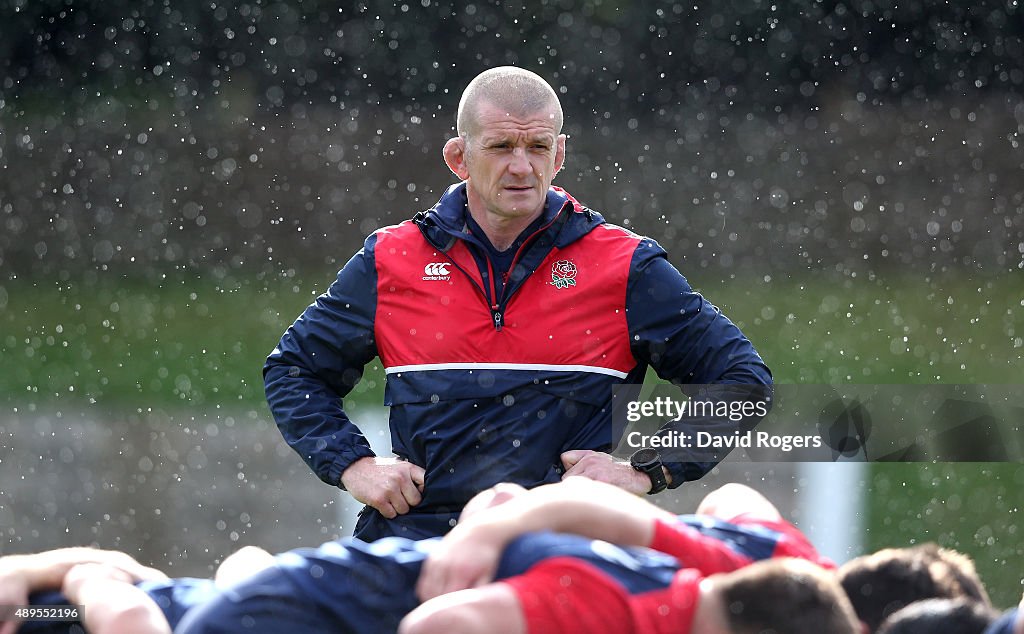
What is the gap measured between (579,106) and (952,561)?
40.4 feet

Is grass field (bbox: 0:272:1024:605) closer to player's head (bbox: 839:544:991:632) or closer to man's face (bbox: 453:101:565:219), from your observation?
man's face (bbox: 453:101:565:219)

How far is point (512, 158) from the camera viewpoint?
445 centimetres

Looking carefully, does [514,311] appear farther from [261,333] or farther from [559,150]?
[261,333]

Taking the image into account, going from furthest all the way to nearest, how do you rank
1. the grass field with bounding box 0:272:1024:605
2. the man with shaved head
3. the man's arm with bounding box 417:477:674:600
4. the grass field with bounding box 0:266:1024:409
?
the grass field with bounding box 0:266:1024:409 → the grass field with bounding box 0:272:1024:605 → the man with shaved head → the man's arm with bounding box 417:477:674:600

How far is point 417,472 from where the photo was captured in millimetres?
4324

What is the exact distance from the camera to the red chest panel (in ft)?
14.3

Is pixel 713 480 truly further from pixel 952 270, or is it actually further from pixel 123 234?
pixel 123 234

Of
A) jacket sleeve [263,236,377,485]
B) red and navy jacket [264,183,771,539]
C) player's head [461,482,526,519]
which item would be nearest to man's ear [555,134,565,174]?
red and navy jacket [264,183,771,539]

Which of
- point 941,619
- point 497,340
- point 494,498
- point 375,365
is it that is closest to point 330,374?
point 497,340

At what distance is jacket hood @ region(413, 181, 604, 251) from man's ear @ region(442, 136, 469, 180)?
0.05 m

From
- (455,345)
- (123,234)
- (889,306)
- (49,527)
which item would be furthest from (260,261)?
(455,345)

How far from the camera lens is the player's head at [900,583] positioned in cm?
326

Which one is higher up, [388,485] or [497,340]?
[497,340]

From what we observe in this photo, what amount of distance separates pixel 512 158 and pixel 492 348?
620 millimetres
